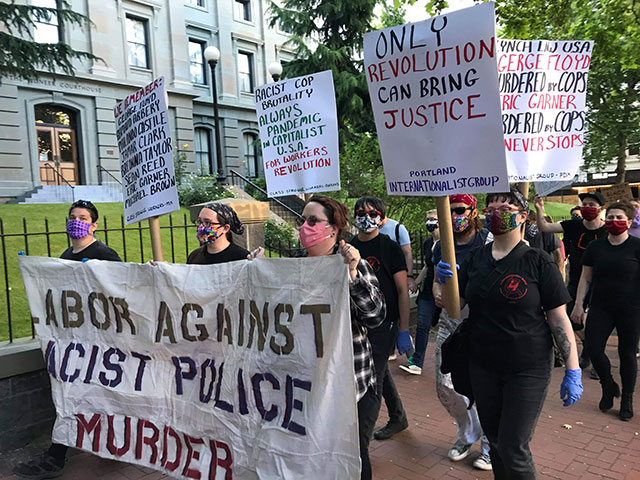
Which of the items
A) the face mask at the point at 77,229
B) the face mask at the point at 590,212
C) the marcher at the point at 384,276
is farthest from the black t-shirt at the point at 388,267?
the face mask at the point at 590,212

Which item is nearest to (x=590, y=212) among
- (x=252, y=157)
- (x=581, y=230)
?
(x=581, y=230)

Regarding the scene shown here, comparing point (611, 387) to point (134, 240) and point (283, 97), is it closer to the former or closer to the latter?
point (283, 97)

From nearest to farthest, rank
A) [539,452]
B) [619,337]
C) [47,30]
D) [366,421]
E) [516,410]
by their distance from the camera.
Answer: [516,410], [366,421], [539,452], [619,337], [47,30]

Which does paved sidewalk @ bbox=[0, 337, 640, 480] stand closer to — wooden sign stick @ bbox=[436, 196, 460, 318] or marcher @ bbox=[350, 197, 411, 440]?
marcher @ bbox=[350, 197, 411, 440]

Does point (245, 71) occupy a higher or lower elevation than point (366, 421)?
higher

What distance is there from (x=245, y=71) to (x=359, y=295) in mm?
28810

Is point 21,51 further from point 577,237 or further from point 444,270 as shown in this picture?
point 577,237

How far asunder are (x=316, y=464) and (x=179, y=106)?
2486cm

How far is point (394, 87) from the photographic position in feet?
10.2

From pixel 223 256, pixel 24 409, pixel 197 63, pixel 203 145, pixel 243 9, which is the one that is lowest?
pixel 24 409

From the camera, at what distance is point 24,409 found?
443 cm

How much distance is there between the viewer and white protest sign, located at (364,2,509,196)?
2.73 m

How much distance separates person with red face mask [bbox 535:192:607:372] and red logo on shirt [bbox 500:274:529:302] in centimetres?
275

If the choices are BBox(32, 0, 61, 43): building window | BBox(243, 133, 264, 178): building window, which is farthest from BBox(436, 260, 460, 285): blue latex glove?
BBox(243, 133, 264, 178): building window
